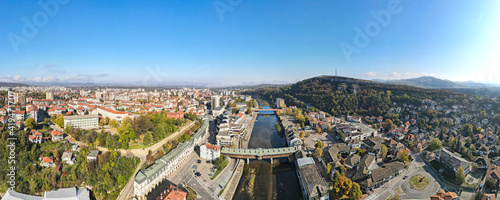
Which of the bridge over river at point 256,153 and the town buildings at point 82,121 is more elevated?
the town buildings at point 82,121

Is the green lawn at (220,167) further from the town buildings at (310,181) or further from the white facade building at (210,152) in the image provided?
the town buildings at (310,181)

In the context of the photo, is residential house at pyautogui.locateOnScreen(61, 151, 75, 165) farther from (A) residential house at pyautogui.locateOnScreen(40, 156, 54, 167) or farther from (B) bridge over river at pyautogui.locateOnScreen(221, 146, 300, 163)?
(B) bridge over river at pyautogui.locateOnScreen(221, 146, 300, 163)

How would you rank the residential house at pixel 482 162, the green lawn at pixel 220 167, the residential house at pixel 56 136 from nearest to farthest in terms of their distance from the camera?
the green lawn at pixel 220 167 → the residential house at pixel 482 162 → the residential house at pixel 56 136

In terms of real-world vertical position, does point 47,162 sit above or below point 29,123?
below

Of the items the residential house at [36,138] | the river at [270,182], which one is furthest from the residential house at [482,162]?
the residential house at [36,138]

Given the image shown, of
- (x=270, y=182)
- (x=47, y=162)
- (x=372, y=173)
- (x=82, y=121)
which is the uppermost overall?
(x=82, y=121)

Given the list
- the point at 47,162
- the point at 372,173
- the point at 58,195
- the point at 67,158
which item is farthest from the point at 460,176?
the point at 47,162

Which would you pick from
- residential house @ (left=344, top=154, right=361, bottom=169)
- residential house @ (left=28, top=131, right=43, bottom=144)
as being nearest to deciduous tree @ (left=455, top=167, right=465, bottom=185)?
residential house @ (left=344, top=154, right=361, bottom=169)

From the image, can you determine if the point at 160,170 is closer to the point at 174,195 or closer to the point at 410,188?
the point at 174,195

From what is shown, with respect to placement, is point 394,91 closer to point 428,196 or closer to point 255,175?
point 428,196

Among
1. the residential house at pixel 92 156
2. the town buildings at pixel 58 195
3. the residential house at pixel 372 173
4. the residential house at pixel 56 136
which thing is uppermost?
the residential house at pixel 56 136
